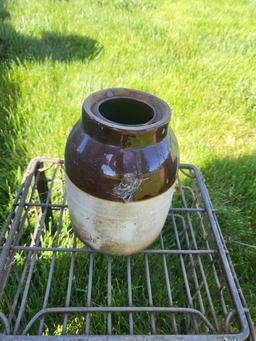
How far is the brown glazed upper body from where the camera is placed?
2.13ft

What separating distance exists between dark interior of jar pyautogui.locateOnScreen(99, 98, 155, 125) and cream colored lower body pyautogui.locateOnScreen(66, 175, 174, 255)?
16cm

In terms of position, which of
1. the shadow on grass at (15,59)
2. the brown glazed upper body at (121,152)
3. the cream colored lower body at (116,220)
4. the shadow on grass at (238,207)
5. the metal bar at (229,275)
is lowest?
the shadow on grass at (238,207)

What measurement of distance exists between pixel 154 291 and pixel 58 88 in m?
1.29

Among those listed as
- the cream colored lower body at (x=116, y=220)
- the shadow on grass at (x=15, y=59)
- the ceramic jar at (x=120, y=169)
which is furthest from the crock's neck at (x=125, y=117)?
the shadow on grass at (x=15, y=59)

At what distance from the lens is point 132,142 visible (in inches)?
25.4

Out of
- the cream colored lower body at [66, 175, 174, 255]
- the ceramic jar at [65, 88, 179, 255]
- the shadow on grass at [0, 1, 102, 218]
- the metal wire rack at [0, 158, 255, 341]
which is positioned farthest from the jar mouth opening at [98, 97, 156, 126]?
the shadow on grass at [0, 1, 102, 218]

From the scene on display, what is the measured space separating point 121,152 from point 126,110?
137mm

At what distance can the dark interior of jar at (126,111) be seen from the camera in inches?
28.9

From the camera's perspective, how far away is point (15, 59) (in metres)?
2.22

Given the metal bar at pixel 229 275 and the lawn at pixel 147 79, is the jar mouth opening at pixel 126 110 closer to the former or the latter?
the metal bar at pixel 229 275

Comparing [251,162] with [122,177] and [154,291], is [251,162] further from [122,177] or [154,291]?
[122,177]

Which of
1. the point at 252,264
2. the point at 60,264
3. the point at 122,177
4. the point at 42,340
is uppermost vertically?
the point at 122,177

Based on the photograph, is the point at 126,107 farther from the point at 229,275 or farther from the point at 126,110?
the point at 229,275

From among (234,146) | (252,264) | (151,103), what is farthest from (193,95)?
(151,103)
